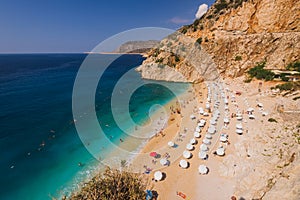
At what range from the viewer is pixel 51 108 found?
27.1m

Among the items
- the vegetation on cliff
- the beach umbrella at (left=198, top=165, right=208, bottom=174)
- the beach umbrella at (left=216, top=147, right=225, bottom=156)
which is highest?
the vegetation on cliff

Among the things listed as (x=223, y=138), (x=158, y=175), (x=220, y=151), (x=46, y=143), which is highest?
(x=223, y=138)

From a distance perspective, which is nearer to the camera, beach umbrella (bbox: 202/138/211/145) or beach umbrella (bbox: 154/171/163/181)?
beach umbrella (bbox: 154/171/163/181)

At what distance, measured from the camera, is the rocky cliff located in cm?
3178

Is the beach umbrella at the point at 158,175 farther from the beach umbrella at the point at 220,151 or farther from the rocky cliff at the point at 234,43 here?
the rocky cliff at the point at 234,43

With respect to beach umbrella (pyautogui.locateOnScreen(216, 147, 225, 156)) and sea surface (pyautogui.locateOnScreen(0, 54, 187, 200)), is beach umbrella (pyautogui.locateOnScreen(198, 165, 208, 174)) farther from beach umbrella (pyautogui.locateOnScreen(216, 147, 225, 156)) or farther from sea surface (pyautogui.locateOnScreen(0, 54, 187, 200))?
sea surface (pyautogui.locateOnScreen(0, 54, 187, 200))

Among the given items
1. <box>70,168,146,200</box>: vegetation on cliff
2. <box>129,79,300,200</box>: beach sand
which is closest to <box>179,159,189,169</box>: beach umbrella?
<box>129,79,300,200</box>: beach sand

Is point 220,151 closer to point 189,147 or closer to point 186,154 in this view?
point 189,147

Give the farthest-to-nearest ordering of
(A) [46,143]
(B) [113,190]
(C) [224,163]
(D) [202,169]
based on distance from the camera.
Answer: (A) [46,143] < (C) [224,163] < (D) [202,169] < (B) [113,190]

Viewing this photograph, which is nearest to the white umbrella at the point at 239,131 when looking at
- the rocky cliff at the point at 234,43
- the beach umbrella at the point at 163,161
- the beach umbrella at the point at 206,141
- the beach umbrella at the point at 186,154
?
the beach umbrella at the point at 206,141

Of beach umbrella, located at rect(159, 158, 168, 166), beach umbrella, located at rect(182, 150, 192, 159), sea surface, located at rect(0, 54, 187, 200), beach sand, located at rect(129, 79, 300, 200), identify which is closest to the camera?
beach sand, located at rect(129, 79, 300, 200)

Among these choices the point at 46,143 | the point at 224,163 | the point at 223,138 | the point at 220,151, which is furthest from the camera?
the point at 46,143

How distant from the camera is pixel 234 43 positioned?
36875 mm

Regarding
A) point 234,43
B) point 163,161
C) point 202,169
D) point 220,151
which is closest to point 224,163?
point 220,151
